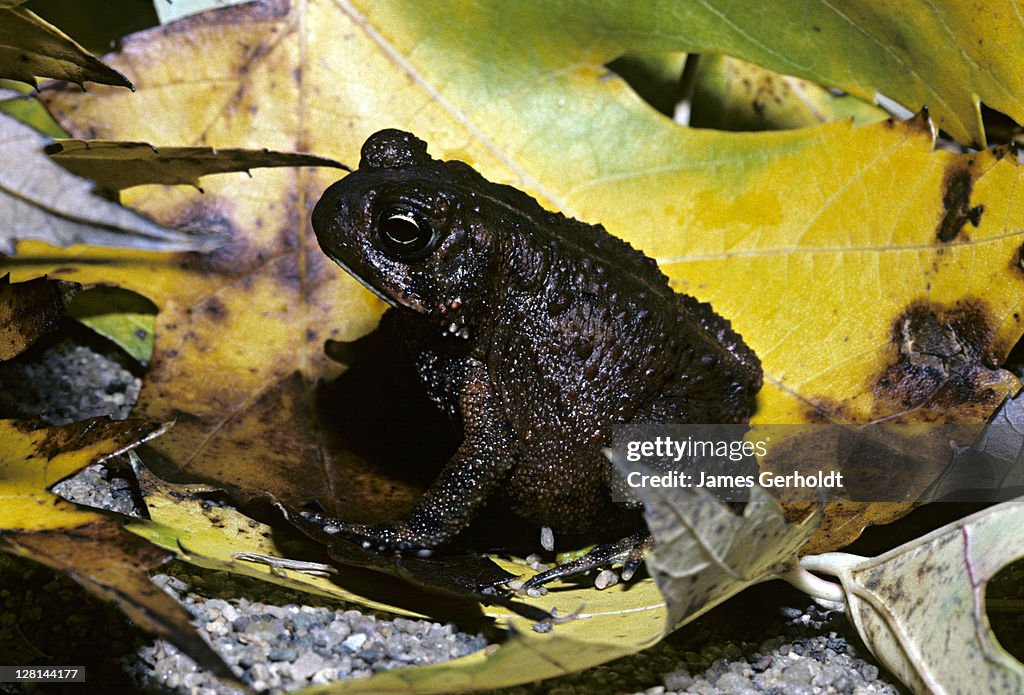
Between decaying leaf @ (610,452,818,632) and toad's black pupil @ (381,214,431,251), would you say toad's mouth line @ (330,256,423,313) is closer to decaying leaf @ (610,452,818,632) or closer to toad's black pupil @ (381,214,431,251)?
toad's black pupil @ (381,214,431,251)

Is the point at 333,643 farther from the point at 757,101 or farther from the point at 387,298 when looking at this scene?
the point at 757,101

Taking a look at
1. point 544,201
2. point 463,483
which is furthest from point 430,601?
point 544,201

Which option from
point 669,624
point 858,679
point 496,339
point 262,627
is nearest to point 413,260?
point 496,339

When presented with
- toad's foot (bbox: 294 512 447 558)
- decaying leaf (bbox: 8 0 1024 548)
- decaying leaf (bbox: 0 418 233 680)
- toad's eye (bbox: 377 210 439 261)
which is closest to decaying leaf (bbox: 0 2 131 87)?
decaying leaf (bbox: 8 0 1024 548)

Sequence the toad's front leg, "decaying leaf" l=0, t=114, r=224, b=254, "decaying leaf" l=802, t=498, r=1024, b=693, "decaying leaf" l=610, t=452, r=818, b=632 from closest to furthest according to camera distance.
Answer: "decaying leaf" l=0, t=114, r=224, b=254, "decaying leaf" l=610, t=452, r=818, b=632, "decaying leaf" l=802, t=498, r=1024, b=693, the toad's front leg

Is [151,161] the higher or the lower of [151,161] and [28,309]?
the higher

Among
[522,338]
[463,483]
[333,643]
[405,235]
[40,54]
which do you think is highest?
[40,54]

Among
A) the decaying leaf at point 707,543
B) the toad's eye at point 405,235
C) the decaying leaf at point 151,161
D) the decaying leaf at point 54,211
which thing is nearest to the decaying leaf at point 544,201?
the decaying leaf at point 151,161
